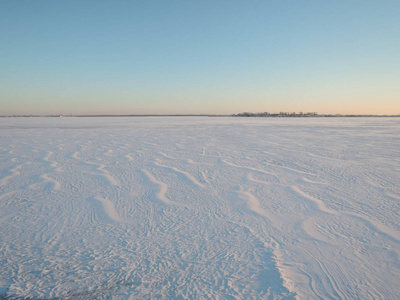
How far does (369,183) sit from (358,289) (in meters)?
2.22

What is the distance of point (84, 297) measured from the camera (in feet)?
3.91

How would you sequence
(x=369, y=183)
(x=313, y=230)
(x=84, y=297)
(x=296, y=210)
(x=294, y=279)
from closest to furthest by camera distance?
(x=84, y=297), (x=294, y=279), (x=313, y=230), (x=296, y=210), (x=369, y=183)

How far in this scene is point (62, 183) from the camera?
305 centimetres

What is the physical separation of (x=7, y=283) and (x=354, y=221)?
2493mm

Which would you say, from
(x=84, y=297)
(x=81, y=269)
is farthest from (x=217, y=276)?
(x=81, y=269)

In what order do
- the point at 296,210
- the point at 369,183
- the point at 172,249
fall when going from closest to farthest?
the point at 172,249 < the point at 296,210 < the point at 369,183

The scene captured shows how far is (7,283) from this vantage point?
4.19 feet

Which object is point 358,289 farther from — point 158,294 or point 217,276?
point 158,294

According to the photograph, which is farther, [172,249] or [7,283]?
[172,249]

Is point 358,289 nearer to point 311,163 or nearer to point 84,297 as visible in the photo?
point 84,297

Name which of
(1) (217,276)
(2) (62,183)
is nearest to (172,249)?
(1) (217,276)

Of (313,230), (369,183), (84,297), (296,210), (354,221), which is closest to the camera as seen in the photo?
(84,297)

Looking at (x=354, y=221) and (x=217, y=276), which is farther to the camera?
(x=354, y=221)

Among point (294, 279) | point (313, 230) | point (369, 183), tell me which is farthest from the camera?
point (369, 183)
